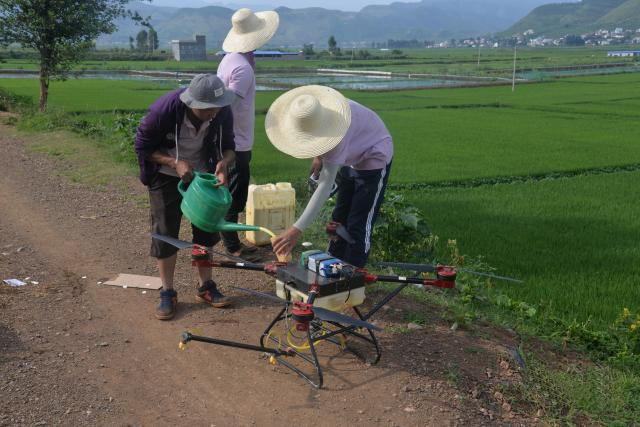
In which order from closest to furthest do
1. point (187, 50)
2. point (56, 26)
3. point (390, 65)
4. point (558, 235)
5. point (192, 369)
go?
point (192, 369), point (558, 235), point (56, 26), point (390, 65), point (187, 50)

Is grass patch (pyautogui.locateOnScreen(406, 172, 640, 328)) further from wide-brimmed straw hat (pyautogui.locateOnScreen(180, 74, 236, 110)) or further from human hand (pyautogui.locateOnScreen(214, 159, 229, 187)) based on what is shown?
wide-brimmed straw hat (pyautogui.locateOnScreen(180, 74, 236, 110))

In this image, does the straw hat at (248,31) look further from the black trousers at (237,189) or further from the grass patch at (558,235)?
the grass patch at (558,235)

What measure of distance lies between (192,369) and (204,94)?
141 centimetres

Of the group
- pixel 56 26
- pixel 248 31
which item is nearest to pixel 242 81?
pixel 248 31

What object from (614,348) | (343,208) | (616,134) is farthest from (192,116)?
(616,134)

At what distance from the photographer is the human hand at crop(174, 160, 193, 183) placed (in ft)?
11.3

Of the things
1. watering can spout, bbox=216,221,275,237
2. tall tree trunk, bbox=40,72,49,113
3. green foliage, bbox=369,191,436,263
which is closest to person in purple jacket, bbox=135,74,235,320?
watering can spout, bbox=216,221,275,237

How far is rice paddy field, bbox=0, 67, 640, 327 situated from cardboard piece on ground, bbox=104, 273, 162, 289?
8.37 feet

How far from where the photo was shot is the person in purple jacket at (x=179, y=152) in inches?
134

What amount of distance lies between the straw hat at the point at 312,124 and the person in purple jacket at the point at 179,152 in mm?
433

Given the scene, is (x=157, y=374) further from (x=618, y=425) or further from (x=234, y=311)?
(x=618, y=425)

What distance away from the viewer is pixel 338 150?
10.0 ft

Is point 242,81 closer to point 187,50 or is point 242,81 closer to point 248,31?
point 248,31


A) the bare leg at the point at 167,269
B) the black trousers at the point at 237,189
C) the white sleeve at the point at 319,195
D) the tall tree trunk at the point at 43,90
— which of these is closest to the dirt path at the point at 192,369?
the bare leg at the point at 167,269
